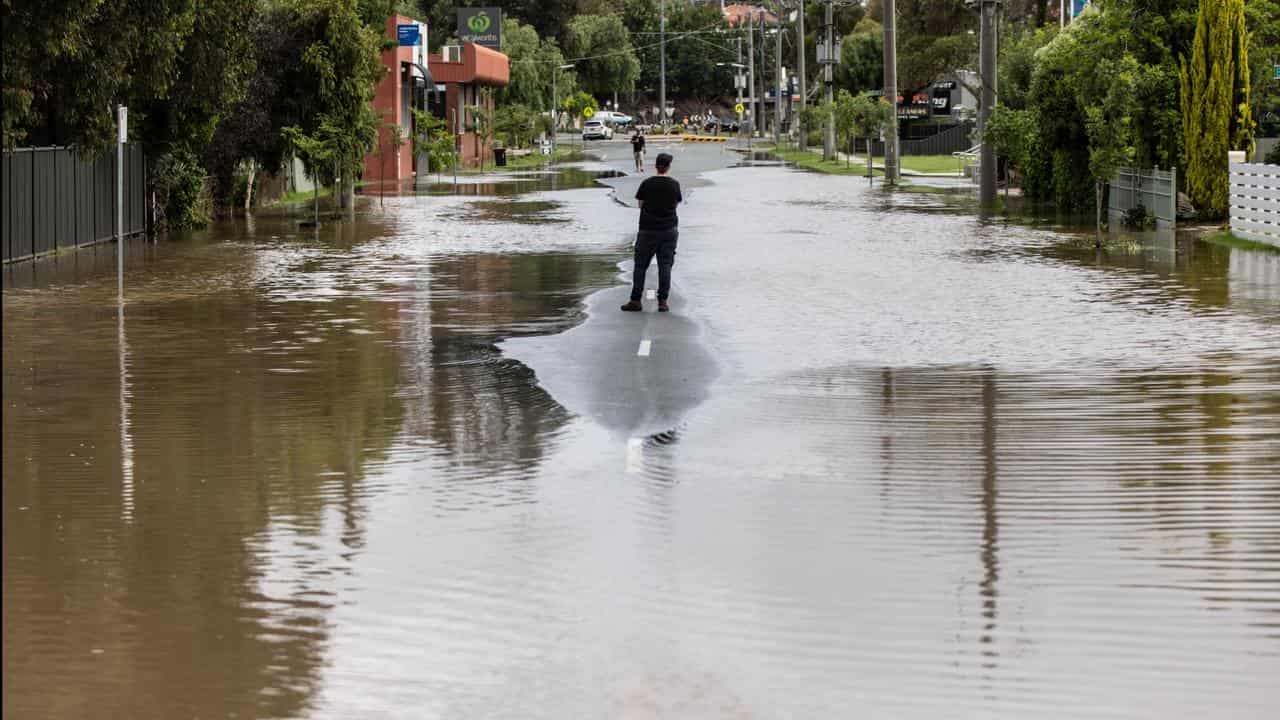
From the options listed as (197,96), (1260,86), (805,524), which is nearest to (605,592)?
(805,524)

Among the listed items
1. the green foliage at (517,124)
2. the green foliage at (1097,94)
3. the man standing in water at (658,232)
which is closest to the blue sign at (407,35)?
the green foliage at (517,124)

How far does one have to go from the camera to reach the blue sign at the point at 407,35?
69869 mm

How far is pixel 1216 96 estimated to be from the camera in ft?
114

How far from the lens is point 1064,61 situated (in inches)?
1603

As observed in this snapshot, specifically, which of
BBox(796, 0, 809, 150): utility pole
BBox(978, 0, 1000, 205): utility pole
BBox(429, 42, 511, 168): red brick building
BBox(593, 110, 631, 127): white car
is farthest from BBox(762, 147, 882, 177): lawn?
BBox(593, 110, 631, 127): white car

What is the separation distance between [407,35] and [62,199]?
40.7 metres

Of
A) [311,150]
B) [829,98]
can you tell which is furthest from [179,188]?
[829,98]

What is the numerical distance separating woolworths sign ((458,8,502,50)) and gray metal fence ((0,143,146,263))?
72.3 m

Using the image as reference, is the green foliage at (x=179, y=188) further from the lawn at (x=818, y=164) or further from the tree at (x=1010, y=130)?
the lawn at (x=818, y=164)

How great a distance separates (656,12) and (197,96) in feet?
549

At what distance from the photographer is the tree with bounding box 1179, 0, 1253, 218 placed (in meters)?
34.5

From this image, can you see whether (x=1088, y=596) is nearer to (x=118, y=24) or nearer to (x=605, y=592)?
(x=605, y=592)

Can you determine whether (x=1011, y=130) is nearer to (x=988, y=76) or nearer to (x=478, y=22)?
(x=988, y=76)

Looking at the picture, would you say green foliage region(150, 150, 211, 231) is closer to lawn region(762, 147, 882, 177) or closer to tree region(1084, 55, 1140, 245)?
tree region(1084, 55, 1140, 245)
